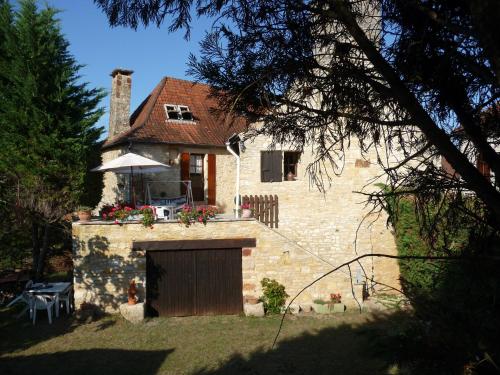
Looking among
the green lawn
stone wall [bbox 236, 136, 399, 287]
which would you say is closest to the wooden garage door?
the green lawn

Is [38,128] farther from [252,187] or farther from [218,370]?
[218,370]

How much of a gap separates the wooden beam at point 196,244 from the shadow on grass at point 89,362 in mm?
2667

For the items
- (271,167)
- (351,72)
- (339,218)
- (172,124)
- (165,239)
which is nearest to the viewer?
(351,72)

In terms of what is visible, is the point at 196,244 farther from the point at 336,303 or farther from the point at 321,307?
the point at 336,303

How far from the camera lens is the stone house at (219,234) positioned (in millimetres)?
10008

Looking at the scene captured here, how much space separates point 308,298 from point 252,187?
4070mm

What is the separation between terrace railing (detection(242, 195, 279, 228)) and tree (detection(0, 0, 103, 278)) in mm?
4992

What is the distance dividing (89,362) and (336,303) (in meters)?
6.02

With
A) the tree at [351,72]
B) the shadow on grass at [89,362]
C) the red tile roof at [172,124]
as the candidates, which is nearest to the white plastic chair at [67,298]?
the shadow on grass at [89,362]

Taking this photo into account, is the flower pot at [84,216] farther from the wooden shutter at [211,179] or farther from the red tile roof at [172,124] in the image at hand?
the wooden shutter at [211,179]

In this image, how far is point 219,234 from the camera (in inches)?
409

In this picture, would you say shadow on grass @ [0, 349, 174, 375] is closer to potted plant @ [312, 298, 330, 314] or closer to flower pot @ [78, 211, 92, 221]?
flower pot @ [78, 211, 92, 221]

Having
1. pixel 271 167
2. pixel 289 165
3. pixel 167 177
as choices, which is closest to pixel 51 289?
pixel 167 177

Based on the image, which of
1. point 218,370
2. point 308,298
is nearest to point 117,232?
point 218,370
